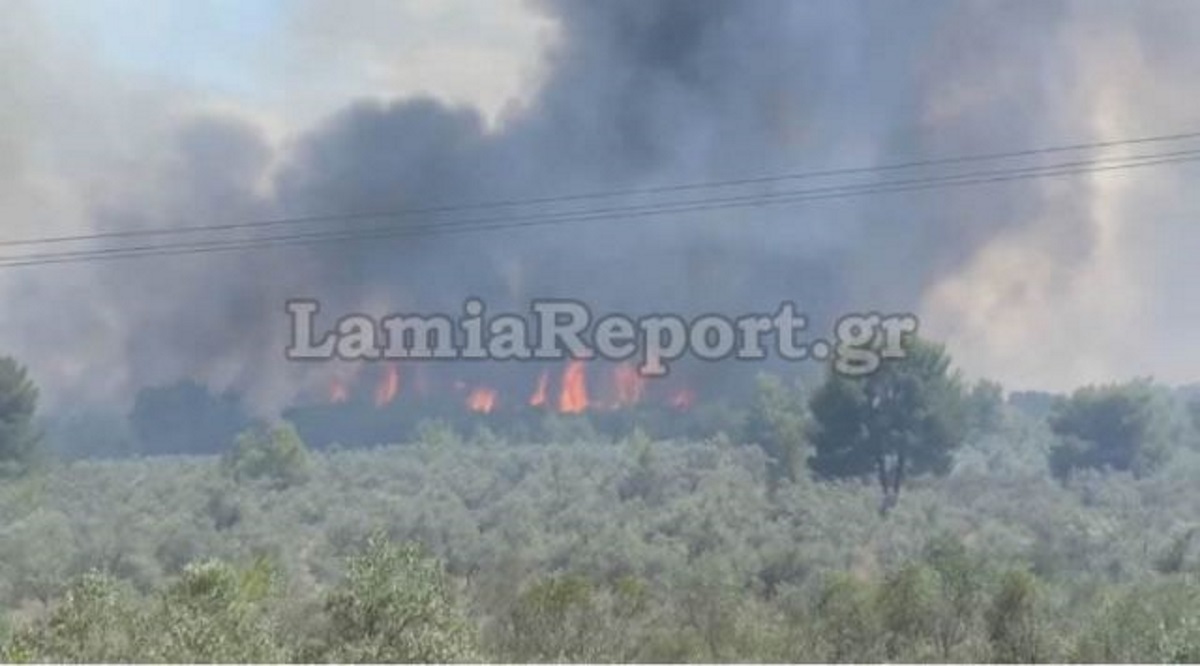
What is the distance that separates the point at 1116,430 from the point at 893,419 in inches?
394

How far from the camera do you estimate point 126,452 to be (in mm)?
58281

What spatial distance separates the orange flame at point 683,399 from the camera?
53.1m

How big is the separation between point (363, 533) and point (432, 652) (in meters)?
23.3

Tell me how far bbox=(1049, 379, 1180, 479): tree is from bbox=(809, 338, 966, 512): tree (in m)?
4.63

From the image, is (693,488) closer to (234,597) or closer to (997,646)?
(997,646)

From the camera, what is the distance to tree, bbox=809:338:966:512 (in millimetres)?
51875

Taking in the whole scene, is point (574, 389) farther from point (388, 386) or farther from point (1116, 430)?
point (1116, 430)

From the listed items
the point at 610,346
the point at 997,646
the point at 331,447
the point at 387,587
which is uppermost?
the point at 610,346

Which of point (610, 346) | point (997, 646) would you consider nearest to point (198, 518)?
point (610, 346)

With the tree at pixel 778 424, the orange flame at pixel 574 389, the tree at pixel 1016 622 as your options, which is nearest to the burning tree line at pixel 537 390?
the orange flame at pixel 574 389

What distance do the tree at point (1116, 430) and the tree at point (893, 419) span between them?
15.2 feet

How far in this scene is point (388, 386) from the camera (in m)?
55.2

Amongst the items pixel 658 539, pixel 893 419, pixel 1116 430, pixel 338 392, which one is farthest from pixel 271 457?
pixel 1116 430

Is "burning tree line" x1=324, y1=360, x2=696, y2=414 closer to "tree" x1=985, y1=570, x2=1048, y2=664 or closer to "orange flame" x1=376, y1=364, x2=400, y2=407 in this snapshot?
"orange flame" x1=376, y1=364, x2=400, y2=407
